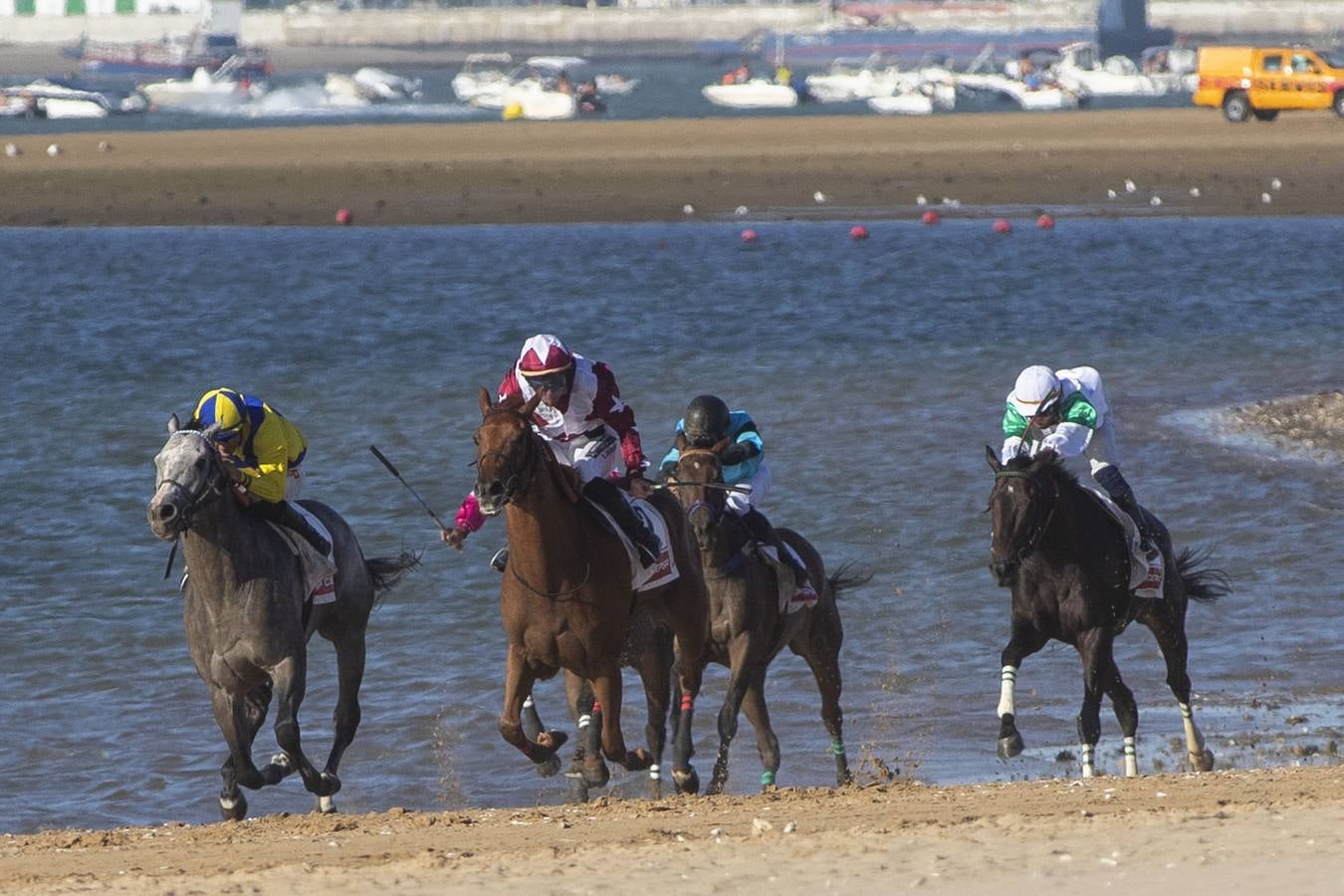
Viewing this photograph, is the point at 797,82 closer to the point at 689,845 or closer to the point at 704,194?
the point at 704,194

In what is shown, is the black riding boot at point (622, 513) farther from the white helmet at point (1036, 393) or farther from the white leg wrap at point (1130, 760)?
the white leg wrap at point (1130, 760)

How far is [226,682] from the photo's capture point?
11.1 metres

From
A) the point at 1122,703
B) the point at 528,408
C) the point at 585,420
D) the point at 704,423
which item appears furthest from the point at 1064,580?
the point at 528,408

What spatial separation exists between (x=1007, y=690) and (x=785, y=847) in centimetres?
389

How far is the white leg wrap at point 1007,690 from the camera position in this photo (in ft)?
41.4

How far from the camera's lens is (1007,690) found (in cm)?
1268

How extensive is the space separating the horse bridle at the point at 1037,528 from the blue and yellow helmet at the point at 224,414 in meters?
4.07

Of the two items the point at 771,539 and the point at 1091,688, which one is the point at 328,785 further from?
the point at 1091,688

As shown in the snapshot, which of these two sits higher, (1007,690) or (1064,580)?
(1064,580)

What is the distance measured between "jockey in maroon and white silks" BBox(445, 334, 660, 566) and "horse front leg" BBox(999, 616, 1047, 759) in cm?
231

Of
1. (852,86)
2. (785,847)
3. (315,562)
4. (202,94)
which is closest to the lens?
(785,847)

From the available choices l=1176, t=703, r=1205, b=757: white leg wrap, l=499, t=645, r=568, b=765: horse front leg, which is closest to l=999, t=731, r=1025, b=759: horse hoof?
l=1176, t=703, r=1205, b=757: white leg wrap

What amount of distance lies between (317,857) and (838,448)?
15579mm

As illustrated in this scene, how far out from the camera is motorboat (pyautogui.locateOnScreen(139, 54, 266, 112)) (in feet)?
360
